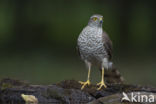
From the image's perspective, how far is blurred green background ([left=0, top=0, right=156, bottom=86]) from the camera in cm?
1283

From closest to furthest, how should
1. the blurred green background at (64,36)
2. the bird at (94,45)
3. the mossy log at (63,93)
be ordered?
the mossy log at (63,93)
the bird at (94,45)
the blurred green background at (64,36)

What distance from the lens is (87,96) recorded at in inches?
245

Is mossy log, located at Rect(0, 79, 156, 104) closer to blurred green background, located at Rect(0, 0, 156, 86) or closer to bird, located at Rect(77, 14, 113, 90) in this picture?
bird, located at Rect(77, 14, 113, 90)

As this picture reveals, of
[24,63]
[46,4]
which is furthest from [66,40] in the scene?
[24,63]

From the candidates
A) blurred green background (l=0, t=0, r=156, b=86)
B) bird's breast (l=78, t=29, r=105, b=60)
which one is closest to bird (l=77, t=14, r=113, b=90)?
bird's breast (l=78, t=29, r=105, b=60)

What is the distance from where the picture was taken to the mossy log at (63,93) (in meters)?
5.91

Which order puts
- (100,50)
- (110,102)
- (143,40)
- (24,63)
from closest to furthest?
(110,102) < (100,50) < (24,63) < (143,40)

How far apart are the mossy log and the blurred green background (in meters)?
4.87

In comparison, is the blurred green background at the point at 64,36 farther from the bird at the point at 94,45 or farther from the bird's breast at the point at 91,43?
the bird's breast at the point at 91,43

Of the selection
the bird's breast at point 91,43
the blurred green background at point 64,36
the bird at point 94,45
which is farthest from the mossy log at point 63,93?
the blurred green background at point 64,36

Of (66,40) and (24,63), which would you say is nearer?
(24,63)

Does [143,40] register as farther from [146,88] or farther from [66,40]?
[146,88]

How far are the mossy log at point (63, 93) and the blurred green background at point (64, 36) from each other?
487cm

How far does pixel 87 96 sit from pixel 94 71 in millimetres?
6251
